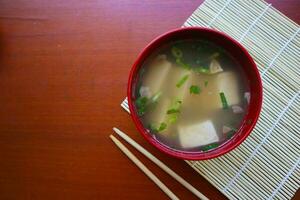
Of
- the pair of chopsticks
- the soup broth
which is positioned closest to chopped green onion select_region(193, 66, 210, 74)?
the soup broth

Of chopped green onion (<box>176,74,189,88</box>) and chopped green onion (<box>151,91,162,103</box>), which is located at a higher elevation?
chopped green onion (<box>176,74,189,88</box>)

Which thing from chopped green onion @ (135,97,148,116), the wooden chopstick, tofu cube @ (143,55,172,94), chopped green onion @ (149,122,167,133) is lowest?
the wooden chopstick

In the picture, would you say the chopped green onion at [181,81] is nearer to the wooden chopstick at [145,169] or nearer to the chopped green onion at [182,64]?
the chopped green onion at [182,64]

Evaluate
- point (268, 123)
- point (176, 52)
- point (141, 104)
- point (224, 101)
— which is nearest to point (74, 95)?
point (141, 104)

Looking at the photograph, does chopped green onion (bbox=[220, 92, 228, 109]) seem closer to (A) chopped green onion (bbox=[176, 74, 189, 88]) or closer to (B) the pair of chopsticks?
(A) chopped green onion (bbox=[176, 74, 189, 88])

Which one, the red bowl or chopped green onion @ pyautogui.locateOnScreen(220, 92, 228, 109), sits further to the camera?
chopped green onion @ pyautogui.locateOnScreen(220, 92, 228, 109)

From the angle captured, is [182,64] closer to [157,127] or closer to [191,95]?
[191,95]
